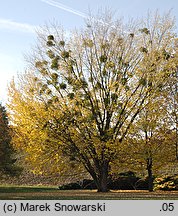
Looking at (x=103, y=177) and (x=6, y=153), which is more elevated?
(x=6, y=153)

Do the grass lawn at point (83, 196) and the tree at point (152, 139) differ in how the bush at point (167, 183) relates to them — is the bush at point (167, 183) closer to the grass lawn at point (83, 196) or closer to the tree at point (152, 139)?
the tree at point (152, 139)

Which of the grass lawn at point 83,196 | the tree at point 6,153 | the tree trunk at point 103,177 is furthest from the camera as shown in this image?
the tree at point 6,153

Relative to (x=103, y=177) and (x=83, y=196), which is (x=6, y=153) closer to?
(x=103, y=177)

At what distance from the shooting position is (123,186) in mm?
28734

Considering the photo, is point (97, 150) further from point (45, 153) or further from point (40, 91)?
point (40, 91)

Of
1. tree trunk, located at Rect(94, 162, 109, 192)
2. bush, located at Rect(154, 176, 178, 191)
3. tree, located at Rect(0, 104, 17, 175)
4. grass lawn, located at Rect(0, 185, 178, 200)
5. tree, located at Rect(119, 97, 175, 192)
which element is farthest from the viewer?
tree, located at Rect(0, 104, 17, 175)

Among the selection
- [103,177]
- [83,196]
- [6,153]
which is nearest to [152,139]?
[103,177]

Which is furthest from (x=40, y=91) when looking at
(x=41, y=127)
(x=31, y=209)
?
(x=31, y=209)

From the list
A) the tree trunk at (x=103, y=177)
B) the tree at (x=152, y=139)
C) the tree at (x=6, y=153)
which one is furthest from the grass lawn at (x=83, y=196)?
the tree at (x=6, y=153)

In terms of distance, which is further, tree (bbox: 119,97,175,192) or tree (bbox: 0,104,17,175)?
tree (bbox: 0,104,17,175)

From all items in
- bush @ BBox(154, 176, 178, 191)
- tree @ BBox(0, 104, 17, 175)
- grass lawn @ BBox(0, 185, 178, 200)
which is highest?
tree @ BBox(0, 104, 17, 175)

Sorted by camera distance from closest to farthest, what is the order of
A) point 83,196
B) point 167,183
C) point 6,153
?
1. point 83,196
2. point 167,183
3. point 6,153

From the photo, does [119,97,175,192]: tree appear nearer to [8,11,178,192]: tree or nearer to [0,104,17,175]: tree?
[8,11,178,192]: tree

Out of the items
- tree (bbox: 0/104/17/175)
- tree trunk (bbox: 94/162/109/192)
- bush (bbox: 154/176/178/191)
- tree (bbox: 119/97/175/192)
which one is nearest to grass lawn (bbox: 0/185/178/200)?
tree trunk (bbox: 94/162/109/192)
